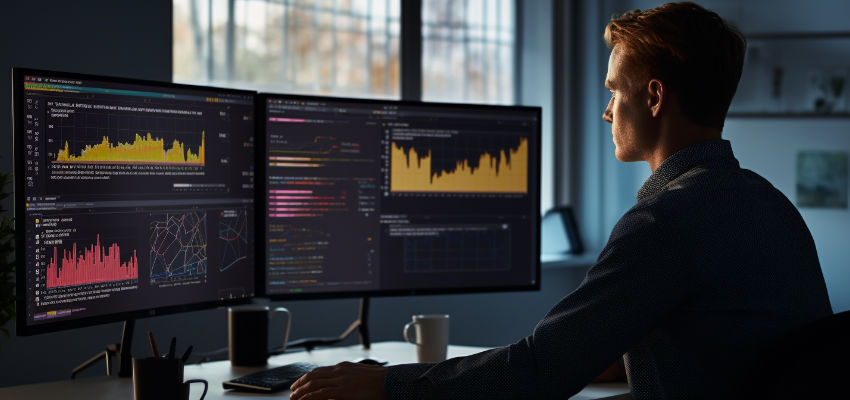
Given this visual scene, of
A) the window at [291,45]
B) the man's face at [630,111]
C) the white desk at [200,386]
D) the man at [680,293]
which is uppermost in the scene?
the window at [291,45]

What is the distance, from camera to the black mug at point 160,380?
138 centimetres

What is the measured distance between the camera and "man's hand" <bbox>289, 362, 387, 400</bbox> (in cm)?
127

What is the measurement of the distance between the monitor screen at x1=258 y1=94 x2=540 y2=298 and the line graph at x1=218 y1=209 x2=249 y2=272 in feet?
0.17

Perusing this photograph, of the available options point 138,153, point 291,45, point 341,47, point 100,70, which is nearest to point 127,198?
point 138,153

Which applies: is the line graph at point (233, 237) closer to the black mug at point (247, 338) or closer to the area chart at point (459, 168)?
the black mug at point (247, 338)

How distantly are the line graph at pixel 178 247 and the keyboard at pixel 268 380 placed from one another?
0.23 meters

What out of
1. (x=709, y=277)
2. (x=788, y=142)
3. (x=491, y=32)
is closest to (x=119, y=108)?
(x=709, y=277)

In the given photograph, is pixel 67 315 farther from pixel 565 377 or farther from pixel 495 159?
pixel 495 159

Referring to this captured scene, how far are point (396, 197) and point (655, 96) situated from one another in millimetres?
770

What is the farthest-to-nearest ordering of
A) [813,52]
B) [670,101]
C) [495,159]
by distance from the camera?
1. [813,52]
2. [495,159]
3. [670,101]

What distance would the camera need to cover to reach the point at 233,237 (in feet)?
5.91

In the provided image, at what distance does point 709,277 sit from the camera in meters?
1.13

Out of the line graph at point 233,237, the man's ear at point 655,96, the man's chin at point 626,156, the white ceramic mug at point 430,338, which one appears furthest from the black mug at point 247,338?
the man's ear at point 655,96

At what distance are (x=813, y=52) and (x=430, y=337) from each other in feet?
8.30
